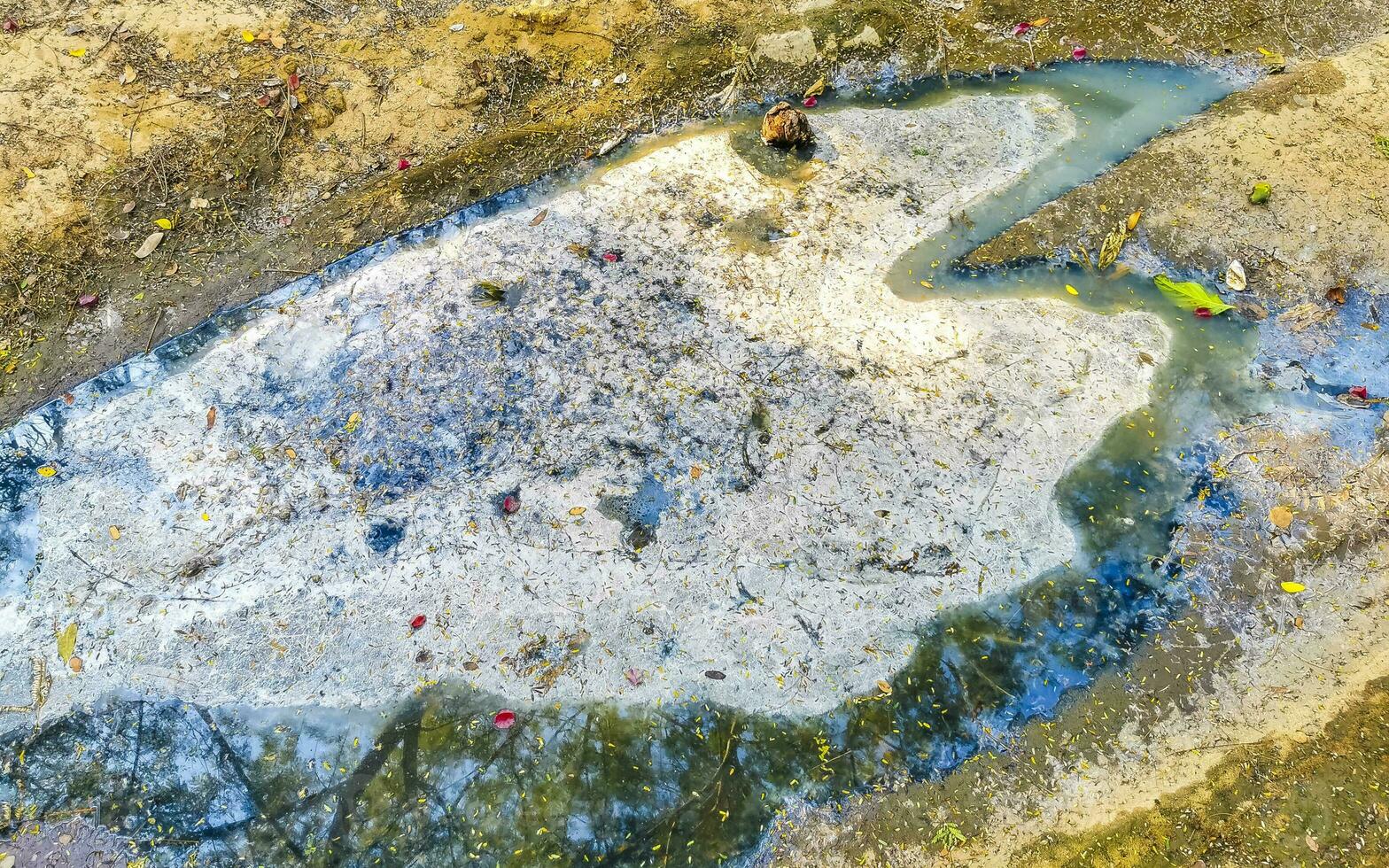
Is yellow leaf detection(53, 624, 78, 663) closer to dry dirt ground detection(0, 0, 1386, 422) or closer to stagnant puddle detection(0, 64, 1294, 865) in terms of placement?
stagnant puddle detection(0, 64, 1294, 865)

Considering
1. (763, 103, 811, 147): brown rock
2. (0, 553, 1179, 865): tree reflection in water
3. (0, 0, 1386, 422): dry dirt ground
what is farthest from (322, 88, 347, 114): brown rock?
(0, 553, 1179, 865): tree reflection in water

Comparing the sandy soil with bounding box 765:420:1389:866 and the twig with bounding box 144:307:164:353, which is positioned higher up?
the twig with bounding box 144:307:164:353

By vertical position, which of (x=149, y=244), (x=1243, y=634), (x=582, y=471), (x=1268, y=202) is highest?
(x=1268, y=202)

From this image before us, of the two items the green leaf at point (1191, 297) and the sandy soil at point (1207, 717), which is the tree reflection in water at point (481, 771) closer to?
the sandy soil at point (1207, 717)

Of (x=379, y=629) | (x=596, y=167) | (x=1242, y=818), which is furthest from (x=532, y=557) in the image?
(x=1242, y=818)

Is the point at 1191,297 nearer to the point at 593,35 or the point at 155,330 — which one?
the point at 593,35

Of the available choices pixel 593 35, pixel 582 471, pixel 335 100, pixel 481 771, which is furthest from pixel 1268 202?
pixel 335 100

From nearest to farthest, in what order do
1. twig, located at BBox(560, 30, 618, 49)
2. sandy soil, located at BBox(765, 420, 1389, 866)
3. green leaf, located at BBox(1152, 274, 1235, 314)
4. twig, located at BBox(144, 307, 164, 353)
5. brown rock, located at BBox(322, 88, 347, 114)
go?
1. sandy soil, located at BBox(765, 420, 1389, 866)
2. twig, located at BBox(144, 307, 164, 353)
3. green leaf, located at BBox(1152, 274, 1235, 314)
4. brown rock, located at BBox(322, 88, 347, 114)
5. twig, located at BBox(560, 30, 618, 49)
